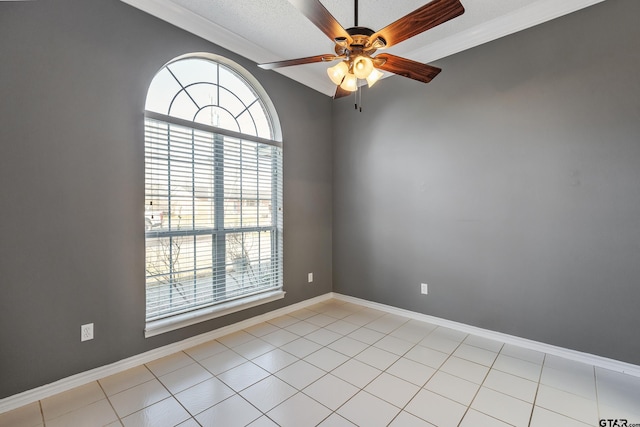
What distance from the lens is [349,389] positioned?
196 cm

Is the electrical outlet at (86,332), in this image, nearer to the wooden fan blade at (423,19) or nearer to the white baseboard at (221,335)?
the white baseboard at (221,335)

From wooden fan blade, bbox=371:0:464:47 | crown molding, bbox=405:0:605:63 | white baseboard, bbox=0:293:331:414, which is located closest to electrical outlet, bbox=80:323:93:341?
white baseboard, bbox=0:293:331:414

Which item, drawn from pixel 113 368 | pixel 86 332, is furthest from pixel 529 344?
pixel 86 332

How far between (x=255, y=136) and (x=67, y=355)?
239 cm

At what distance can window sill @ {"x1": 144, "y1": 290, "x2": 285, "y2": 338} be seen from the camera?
238cm

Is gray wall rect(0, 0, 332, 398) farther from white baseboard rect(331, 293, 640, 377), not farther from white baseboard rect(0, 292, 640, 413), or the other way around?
white baseboard rect(331, 293, 640, 377)

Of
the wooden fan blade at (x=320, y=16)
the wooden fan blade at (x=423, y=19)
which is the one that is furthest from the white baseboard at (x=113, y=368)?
the wooden fan blade at (x=423, y=19)

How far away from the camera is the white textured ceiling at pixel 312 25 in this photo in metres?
2.33

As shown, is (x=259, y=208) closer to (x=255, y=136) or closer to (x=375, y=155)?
(x=255, y=136)

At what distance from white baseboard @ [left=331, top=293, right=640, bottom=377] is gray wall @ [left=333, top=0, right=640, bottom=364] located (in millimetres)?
56

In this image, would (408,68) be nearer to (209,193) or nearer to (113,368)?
(209,193)

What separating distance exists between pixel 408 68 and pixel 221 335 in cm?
282

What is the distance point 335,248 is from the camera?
13.1ft

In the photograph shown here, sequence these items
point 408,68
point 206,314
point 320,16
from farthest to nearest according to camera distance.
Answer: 1. point 206,314
2. point 408,68
3. point 320,16
